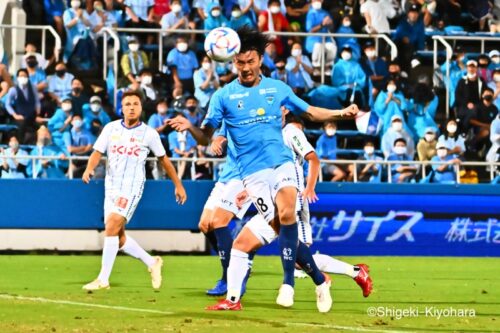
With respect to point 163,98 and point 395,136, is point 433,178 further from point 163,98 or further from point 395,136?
point 163,98

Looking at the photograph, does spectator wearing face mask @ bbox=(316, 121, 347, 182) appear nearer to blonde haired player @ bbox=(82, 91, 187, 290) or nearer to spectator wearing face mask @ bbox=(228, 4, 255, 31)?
spectator wearing face mask @ bbox=(228, 4, 255, 31)

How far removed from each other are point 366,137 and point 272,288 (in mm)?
9960

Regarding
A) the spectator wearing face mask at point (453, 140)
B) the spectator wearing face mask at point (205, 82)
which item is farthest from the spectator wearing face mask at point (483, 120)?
the spectator wearing face mask at point (205, 82)

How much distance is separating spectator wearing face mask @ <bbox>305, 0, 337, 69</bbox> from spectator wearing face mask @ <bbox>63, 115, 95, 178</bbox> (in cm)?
535

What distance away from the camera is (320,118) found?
11945 millimetres

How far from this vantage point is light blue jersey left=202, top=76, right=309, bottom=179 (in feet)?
39.5

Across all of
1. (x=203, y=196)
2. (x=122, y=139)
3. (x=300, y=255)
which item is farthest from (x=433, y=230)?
(x=300, y=255)

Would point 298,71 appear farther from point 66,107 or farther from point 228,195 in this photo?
point 228,195

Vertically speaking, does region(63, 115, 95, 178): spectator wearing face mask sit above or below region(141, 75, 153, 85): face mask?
below

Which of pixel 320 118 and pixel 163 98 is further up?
pixel 320 118

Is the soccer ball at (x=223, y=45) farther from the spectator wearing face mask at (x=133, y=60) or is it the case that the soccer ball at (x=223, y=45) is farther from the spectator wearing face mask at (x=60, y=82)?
the spectator wearing face mask at (x=133, y=60)

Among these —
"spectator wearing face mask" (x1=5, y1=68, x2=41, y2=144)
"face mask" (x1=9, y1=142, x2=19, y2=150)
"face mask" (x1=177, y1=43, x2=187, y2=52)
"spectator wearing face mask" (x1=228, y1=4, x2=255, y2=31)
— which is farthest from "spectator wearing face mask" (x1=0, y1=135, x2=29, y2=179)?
"spectator wearing face mask" (x1=228, y1=4, x2=255, y2=31)

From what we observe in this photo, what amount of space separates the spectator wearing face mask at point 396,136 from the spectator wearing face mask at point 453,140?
598mm

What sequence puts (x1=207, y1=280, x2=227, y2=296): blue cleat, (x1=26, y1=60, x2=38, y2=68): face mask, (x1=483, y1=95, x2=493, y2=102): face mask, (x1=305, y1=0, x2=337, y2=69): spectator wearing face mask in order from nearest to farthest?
1. (x1=207, y1=280, x2=227, y2=296): blue cleat
2. (x1=26, y1=60, x2=38, y2=68): face mask
3. (x1=483, y1=95, x2=493, y2=102): face mask
4. (x1=305, y1=0, x2=337, y2=69): spectator wearing face mask
